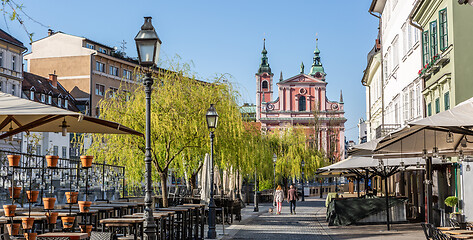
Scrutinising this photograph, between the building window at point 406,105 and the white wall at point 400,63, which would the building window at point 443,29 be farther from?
the building window at point 406,105

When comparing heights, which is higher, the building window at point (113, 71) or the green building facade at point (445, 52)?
the building window at point (113, 71)

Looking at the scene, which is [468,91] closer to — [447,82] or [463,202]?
[447,82]

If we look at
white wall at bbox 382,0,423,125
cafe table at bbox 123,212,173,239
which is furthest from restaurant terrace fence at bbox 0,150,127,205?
white wall at bbox 382,0,423,125

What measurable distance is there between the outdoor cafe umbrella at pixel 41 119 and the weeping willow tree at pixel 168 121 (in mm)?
10217

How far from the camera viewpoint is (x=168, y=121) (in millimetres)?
22031

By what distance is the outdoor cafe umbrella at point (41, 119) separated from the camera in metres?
7.89

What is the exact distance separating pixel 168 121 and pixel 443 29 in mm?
10742

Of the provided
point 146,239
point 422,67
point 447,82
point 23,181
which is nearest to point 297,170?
point 422,67

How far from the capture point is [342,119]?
10288 centimetres

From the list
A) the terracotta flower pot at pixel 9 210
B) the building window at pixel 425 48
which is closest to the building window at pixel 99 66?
the building window at pixel 425 48

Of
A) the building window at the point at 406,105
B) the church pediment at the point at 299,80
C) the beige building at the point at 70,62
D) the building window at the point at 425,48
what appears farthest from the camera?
the church pediment at the point at 299,80

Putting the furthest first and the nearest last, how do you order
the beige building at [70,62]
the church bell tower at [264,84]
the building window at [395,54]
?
the church bell tower at [264,84] → the beige building at [70,62] → the building window at [395,54]

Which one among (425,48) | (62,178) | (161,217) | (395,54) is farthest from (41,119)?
(395,54)

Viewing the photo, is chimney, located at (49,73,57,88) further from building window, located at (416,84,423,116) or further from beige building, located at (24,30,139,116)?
building window, located at (416,84,423,116)
